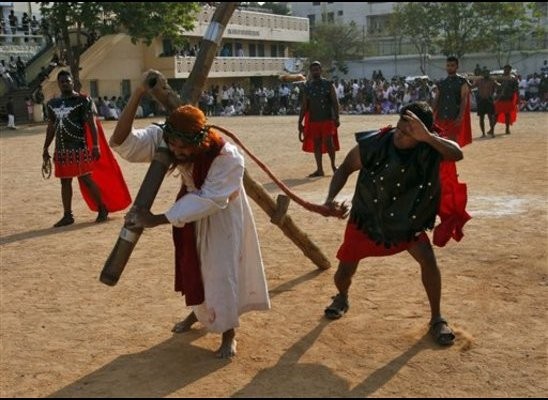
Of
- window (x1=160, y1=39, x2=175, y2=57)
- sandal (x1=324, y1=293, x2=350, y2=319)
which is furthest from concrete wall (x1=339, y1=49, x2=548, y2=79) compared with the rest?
sandal (x1=324, y1=293, x2=350, y2=319)

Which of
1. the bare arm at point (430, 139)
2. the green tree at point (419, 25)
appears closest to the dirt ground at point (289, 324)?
the bare arm at point (430, 139)

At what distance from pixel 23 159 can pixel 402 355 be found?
1254 centimetres

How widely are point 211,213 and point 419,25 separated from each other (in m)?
34.8

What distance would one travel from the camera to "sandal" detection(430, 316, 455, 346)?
405cm

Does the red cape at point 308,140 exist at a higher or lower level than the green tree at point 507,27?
lower

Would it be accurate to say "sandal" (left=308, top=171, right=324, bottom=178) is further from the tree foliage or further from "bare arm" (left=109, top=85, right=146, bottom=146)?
the tree foliage

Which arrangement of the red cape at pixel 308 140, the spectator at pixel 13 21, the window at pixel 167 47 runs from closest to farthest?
1. the red cape at pixel 308 140
2. the spectator at pixel 13 21
3. the window at pixel 167 47

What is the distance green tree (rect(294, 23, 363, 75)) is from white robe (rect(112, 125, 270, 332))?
40.9 m

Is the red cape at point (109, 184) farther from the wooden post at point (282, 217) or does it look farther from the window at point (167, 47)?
the window at point (167, 47)

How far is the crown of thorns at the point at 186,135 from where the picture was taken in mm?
3547

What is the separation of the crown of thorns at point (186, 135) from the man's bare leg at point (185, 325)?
138 cm

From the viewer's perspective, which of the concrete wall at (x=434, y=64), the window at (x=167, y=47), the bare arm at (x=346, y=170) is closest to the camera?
the bare arm at (x=346, y=170)

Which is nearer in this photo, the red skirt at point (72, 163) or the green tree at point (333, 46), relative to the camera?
the red skirt at point (72, 163)

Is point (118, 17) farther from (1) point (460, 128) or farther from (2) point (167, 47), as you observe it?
(1) point (460, 128)
